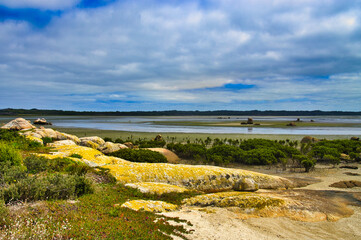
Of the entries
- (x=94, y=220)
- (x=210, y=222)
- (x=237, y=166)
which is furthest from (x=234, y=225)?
(x=237, y=166)

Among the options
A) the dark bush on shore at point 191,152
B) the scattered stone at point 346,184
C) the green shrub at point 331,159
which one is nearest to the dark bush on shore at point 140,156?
the dark bush on shore at point 191,152

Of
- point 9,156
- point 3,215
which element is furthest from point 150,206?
point 9,156

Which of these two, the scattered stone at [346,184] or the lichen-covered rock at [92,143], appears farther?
the lichen-covered rock at [92,143]

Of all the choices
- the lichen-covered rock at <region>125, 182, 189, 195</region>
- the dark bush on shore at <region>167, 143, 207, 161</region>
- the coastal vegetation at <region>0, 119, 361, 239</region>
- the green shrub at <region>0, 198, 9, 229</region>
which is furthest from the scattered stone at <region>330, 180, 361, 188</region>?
the green shrub at <region>0, 198, 9, 229</region>

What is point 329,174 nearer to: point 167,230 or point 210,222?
point 210,222

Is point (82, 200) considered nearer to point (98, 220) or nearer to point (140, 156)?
point (98, 220)

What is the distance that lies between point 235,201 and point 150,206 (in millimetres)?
3362

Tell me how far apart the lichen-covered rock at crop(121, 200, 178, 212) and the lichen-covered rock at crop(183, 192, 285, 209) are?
97 cm

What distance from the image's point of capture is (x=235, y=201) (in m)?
8.85

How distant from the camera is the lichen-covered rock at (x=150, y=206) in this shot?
297 inches

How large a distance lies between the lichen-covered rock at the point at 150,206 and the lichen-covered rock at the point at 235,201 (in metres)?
0.97

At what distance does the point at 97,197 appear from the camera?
766 cm

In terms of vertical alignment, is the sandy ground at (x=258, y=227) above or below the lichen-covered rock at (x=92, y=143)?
below

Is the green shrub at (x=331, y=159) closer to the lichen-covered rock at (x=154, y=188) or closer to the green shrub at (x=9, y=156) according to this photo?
the lichen-covered rock at (x=154, y=188)
